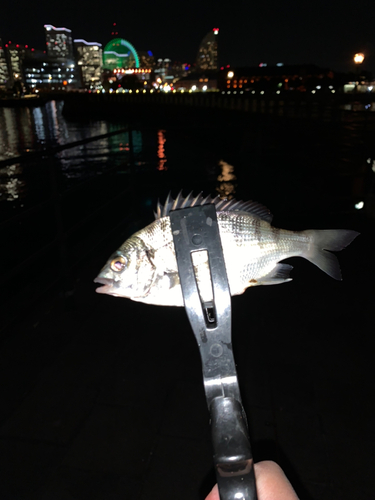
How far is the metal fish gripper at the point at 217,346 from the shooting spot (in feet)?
1.78

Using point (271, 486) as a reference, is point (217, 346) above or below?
above

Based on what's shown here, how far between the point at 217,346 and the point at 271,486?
42 centimetres

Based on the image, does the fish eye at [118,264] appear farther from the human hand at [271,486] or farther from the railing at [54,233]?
the railing at [54,233]

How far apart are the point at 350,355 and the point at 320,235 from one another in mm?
2570

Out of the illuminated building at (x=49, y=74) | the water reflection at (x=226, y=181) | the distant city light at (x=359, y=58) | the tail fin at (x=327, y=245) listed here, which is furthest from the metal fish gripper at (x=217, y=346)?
the illuminated building at (x=49, y=74)

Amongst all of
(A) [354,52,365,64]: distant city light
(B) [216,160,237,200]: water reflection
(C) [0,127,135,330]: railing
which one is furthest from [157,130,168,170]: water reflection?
(A) [354,52,365,64]: distant city light

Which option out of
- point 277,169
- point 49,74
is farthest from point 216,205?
point 49,74

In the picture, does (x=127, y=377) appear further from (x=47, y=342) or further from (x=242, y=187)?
(x=242, y=187)

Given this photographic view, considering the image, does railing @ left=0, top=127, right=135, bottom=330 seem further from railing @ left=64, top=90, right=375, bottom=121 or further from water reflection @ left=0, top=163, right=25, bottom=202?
railing @ left=64, top=90, right=375, bottom=121

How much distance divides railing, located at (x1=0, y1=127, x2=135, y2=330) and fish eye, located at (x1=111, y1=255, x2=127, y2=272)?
249 cm

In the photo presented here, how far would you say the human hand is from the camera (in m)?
0.74

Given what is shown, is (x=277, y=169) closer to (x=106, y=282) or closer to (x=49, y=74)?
(x=106, y=282)

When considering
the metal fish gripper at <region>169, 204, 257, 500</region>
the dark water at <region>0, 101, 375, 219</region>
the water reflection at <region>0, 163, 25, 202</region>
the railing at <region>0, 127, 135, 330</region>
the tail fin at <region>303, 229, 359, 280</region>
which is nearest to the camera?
the metal fish gripper at <region>169, 204, 257, 500</region>

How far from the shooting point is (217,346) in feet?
1.97
